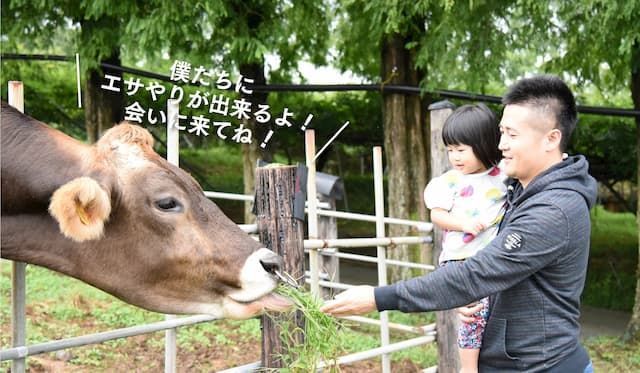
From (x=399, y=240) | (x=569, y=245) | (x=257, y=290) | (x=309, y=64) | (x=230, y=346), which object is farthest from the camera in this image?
(x=309, y=64)

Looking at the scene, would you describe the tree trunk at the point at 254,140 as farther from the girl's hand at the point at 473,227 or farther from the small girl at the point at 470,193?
the girl's hand at the point at 473,227

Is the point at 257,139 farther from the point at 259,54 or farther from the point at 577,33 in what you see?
the point at 577,33

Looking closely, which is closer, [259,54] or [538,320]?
[538,320]

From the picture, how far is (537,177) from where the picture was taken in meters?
2.25

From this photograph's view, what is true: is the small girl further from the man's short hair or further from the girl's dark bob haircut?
the man's short hair

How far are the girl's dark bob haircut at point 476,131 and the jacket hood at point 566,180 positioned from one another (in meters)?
0.73

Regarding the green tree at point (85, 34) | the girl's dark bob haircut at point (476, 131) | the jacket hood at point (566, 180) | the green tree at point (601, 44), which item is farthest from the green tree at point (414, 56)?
the jacket hood at point (566, 180)

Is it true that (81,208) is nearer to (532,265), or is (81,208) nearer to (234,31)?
(532,265)

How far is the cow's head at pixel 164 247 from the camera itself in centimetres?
233

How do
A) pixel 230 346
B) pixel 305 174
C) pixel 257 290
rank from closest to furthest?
pixel 257 290 < pixel 305 174 < pixel 230 346

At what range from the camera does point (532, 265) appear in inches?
A: 84.4

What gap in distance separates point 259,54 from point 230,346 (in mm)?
2157

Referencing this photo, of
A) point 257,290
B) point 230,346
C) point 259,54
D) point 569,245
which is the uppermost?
point 259,54

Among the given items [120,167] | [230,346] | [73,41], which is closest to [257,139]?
[73,41]
